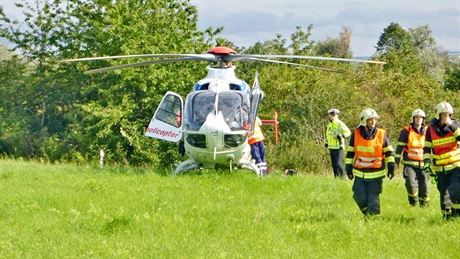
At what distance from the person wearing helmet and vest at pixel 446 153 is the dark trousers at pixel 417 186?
201cm

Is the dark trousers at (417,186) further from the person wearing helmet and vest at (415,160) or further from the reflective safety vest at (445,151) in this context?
the reflective safety vest at (445,151)

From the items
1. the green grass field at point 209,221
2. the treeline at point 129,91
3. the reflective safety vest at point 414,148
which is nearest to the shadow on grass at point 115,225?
the green grass field at point 209,221

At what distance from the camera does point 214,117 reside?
14930mm

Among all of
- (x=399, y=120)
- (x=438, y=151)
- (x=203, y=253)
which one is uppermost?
(x=438, y=151)

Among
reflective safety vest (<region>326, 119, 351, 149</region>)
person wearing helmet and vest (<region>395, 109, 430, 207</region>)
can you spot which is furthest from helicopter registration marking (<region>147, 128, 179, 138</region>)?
person wearing helmet and vest (<region>395, 109, 430, 207</region>)

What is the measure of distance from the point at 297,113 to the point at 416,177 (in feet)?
71.7

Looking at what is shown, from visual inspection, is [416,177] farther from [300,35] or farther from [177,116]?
[300,35]

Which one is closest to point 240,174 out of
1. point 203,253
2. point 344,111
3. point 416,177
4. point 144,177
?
point 144,177

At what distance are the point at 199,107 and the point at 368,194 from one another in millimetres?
5821

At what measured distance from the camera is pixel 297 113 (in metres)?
34.5

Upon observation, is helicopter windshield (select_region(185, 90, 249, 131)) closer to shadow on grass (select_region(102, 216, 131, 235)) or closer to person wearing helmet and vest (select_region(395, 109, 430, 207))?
person wearing helmet and vest (select_region(395, 109, 430, 207))

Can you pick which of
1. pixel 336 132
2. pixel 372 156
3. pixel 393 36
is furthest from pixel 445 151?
pixel 393 36

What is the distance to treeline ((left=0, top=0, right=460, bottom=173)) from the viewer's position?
99.3 ft

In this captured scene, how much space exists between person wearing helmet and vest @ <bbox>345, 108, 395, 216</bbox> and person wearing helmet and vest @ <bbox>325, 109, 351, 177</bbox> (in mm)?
6620
